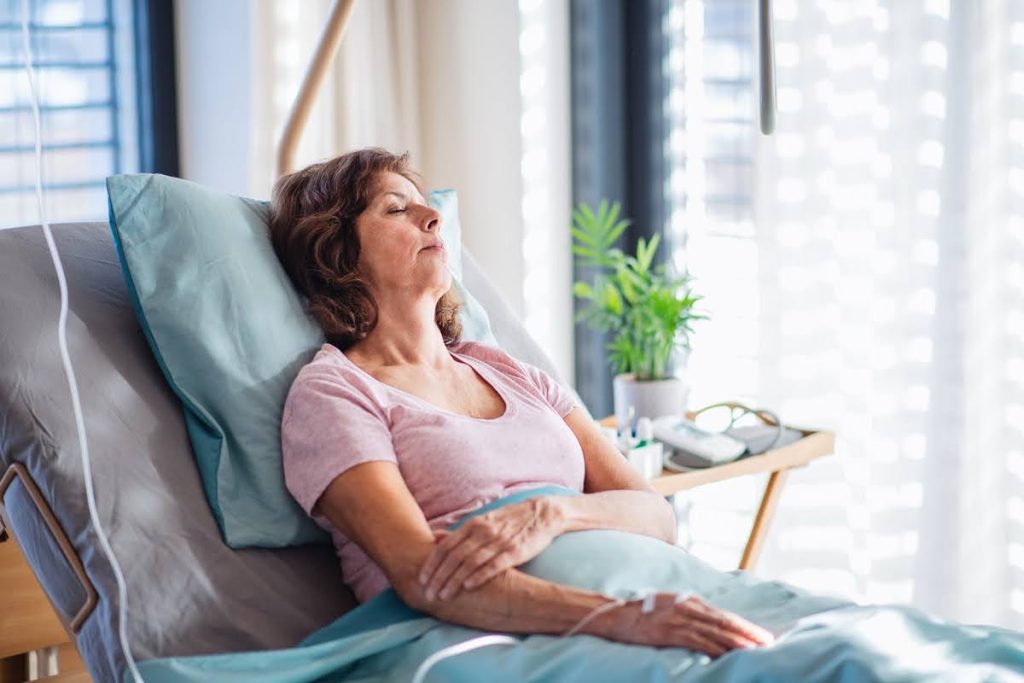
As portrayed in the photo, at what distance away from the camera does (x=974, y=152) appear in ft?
A: 7.82

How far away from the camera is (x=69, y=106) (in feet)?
10.3

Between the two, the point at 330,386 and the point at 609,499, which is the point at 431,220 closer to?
the point at 330,386

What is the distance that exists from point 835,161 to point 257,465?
58.1 inches

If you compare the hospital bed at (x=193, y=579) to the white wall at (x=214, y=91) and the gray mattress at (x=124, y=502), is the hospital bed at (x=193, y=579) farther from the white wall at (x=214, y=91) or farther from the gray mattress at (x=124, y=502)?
the white wall at (x=214, y=91)

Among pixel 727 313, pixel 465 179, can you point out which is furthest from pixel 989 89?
pixel 465 179

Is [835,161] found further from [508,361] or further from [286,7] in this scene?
[286,7]

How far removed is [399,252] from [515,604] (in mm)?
562

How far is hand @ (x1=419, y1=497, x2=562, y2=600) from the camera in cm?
146

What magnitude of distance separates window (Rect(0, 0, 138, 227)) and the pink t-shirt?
1.62 m

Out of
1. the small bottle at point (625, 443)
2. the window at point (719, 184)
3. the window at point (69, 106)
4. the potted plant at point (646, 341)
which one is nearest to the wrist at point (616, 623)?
the small bottle at point (625, 443)

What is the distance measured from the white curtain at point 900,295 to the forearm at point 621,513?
3.11ft

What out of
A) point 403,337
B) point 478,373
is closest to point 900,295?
point 478,373

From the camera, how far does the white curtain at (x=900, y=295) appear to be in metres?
2.40

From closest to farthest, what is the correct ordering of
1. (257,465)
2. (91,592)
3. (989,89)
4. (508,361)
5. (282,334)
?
(91,592), (257,465), (282,334), (508,361), (989,89)
